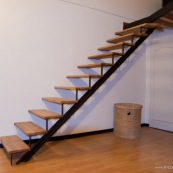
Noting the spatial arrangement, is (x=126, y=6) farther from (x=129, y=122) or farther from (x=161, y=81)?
(x=129, y=122)

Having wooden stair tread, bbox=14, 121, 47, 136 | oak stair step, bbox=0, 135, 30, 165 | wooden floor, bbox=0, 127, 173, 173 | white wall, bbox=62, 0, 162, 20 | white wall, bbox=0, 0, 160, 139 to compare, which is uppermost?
white wall, bbox=62, 0, 162, 20

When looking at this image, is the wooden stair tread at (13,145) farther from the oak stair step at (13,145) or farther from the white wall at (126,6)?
the white wall at (126,6)

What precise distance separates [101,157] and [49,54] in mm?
1596

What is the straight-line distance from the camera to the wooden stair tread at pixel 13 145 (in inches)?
80.4

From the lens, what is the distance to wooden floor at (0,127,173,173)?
2.03 m

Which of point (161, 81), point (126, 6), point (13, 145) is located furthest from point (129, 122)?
point (126, 6)

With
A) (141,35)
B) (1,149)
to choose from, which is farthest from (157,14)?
(1,149)

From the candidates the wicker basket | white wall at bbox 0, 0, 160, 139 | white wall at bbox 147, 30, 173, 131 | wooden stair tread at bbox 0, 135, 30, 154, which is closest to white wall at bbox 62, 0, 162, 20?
white wall at bbox 0, 0, 160, 139

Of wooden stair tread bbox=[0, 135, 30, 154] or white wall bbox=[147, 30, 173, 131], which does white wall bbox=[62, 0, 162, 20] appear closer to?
white wall bbox=[147, 30, 173, 131]

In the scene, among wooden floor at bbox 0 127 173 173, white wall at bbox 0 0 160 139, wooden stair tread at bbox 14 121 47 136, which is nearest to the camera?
wooden floor at bbox 0 127 173 173

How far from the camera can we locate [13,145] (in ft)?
7.20

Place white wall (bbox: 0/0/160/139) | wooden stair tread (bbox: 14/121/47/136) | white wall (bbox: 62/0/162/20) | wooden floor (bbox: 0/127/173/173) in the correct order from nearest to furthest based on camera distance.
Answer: wooden floor (bbox: 0/127/173/173)
wooden stair tread (bbox: 14/121/47/136)
white wall (bbox: 0/0/160/139)
white wall (bbox: 62/0/162/20)

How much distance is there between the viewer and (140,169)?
2037 millimetres

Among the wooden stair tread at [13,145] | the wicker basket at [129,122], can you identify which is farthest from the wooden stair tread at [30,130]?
the wicker basket at [129,122]
